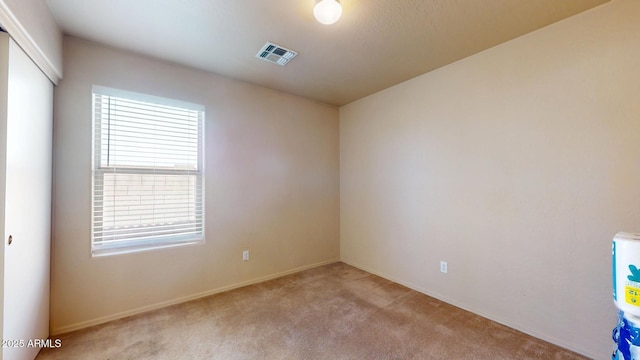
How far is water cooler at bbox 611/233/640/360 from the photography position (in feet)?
3.63

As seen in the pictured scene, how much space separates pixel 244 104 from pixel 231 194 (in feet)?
3.75

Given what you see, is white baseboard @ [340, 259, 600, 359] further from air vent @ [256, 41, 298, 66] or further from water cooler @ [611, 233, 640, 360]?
air vent @ [256, 41, 298, 66]

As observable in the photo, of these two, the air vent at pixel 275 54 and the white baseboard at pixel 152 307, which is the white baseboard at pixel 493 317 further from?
the air vent at pixel 275 54

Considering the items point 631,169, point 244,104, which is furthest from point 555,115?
point 244,104

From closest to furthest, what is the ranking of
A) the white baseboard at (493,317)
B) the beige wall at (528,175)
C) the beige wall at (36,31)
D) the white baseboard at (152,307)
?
1. the beige wall at (36,31)
2. the beige wall at (528,175)
3. the white baseboard at (493,317)
4. the white baseboard at (152,307)

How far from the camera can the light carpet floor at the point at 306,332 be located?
6.15ft

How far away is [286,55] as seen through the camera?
8.13 ft

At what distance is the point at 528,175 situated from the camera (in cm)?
215

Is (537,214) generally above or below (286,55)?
below

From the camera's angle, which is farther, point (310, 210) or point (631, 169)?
point (310, 210)

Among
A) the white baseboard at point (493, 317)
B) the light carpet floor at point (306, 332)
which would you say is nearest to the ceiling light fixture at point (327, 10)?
the light carpet floor at point (306, 332)

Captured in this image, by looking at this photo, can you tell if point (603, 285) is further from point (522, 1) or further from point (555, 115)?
point (522, 1)

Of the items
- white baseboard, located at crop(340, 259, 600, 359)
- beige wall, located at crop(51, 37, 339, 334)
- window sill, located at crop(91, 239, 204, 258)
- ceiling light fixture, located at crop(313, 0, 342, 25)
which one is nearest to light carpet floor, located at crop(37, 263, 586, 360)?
white baseboard, located at crop(340, 259, 600, 359)

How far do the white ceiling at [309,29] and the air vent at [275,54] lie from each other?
0.06m
